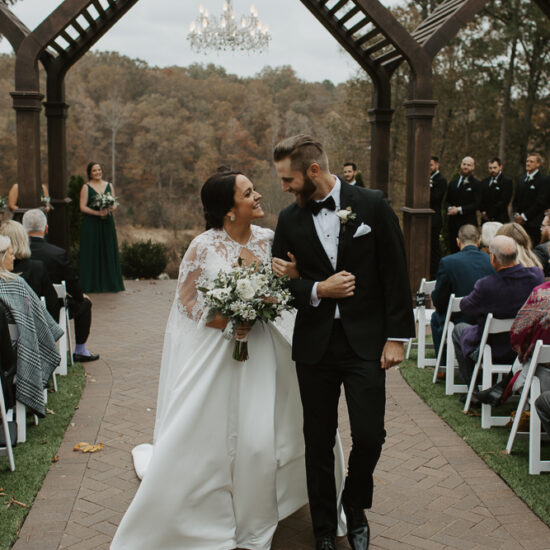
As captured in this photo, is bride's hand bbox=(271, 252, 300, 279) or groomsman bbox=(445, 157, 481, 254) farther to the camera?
groomsman bbox=(445, 157, 481, 254)

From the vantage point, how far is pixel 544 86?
27.4m

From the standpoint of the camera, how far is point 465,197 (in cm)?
1191

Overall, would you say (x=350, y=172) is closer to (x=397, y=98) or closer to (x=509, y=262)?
(x=509, y=262)

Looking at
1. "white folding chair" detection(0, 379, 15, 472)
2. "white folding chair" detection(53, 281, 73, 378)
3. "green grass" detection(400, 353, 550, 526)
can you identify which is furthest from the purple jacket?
"white folding chair" detection(53, 281, 73, 378)

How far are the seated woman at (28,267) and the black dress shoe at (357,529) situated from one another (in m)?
3.31

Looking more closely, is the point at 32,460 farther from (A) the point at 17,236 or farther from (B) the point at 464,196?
(B) the point at 464,196

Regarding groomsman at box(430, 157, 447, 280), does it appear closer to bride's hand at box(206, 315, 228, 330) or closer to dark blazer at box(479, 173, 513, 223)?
dark blazer at box(479, 173, 513, 223)

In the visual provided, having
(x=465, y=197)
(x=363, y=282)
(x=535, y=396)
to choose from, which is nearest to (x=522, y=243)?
(x=535, y=396)

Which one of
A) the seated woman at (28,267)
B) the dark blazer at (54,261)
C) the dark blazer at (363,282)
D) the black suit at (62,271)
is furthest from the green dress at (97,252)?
the dark blazer at (363,282)

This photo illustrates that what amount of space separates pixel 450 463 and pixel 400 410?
4.00 feet

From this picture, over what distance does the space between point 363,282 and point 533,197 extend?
900 cm

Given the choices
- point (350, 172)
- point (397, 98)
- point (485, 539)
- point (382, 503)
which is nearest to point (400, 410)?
point (382, 503)

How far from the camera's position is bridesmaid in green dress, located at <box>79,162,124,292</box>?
11547mm

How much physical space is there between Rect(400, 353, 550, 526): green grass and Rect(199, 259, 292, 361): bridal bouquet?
1900 mm
